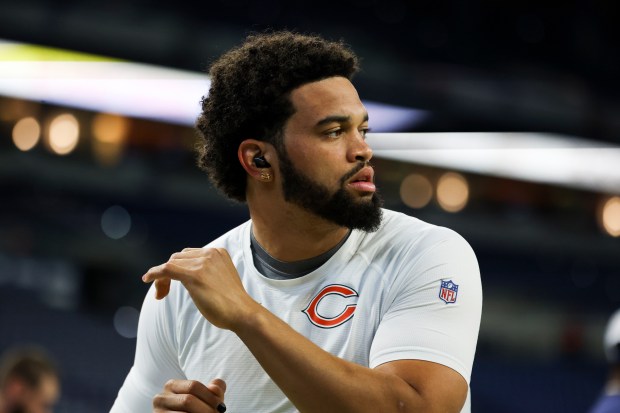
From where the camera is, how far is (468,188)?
745 inches

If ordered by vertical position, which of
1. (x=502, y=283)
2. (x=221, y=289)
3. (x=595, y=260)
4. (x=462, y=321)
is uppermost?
(x=595, y=260)

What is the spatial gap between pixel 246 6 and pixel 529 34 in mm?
4712

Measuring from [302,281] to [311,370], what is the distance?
517 millimetres

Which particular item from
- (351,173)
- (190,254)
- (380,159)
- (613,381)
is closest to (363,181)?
(351,173)

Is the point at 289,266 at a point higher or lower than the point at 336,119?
lower

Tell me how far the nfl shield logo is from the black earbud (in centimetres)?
62

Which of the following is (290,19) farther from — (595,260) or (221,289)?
(221,289)

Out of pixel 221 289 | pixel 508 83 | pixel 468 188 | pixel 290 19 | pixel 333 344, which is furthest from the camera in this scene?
pixel 468 188

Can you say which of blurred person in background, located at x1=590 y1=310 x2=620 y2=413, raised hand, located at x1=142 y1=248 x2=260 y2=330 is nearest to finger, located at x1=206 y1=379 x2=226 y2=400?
raised hand, located at x1=142 y1=248 x2=260 y2=330

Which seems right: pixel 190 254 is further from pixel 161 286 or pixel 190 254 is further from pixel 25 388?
pixel 25 388

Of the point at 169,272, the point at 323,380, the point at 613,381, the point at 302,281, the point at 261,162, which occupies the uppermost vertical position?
the point at 613,381

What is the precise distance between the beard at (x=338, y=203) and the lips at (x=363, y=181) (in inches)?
0.5

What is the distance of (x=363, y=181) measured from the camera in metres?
2.34

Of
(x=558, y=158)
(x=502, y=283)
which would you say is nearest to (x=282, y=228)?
(x=558, y=158)
